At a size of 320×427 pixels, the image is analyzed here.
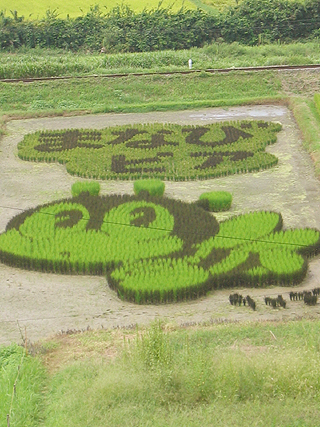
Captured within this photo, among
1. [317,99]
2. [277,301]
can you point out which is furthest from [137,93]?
[277,301]

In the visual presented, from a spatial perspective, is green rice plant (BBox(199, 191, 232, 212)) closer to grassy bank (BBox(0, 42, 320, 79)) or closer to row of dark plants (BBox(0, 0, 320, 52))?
grassy bank (BBox(0, 42, 320, 79))

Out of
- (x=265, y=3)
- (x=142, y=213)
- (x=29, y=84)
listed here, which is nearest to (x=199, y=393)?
(x=142, y=213)

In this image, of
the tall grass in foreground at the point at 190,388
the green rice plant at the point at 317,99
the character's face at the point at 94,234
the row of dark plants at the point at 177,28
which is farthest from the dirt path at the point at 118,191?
the row of dark plants at the point at 177,28

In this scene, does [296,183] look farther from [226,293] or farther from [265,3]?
[265,3]

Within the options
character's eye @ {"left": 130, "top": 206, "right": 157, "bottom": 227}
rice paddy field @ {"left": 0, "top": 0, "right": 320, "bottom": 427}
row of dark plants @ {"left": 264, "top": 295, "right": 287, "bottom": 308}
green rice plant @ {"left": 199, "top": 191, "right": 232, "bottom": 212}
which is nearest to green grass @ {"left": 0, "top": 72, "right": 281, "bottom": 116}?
rice paddy field @ {"left": 0, "top": 0, "right": 320, "bottom": 427}

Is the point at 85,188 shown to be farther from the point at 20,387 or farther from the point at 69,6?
the point at 69,6

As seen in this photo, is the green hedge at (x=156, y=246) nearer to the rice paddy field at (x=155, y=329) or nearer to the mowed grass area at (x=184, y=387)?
the rice paddy field at (x=155, y=329)
